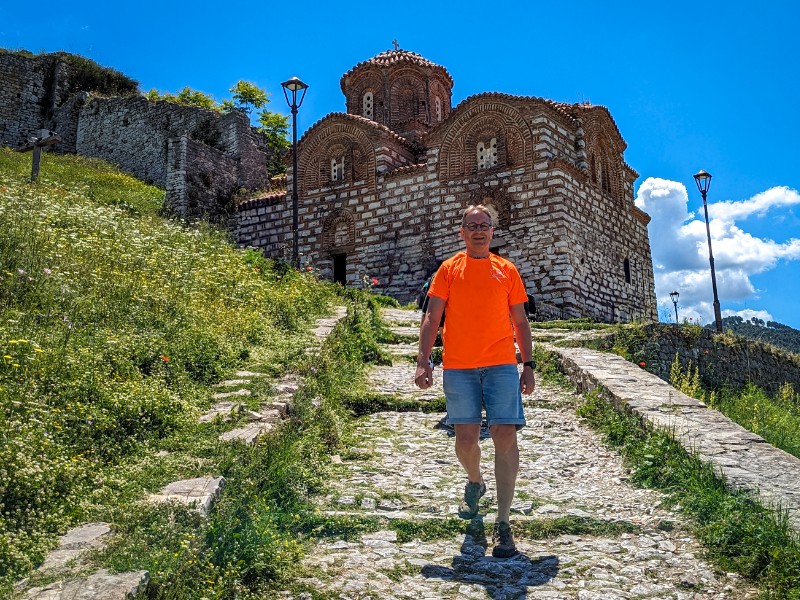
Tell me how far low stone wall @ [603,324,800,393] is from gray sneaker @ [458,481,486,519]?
7048 mm

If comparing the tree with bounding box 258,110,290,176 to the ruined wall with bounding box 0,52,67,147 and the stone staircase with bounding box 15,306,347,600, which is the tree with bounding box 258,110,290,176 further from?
the stone staircase with bounding box 15,306,347,600

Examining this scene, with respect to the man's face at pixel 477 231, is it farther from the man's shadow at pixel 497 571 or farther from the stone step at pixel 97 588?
the stone step at pixel 97 588

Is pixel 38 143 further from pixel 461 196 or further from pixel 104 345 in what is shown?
pixel 104 345

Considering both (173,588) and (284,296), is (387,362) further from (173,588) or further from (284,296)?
(173,588)

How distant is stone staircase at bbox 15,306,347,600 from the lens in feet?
9.27

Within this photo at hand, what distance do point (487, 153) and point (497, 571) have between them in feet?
49.1

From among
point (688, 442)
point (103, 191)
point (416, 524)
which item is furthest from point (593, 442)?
point (103, 191)

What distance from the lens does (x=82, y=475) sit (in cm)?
394

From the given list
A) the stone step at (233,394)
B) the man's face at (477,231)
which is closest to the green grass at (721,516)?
the man's face at (477,231)

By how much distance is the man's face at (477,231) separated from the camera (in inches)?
170

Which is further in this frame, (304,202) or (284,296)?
(304,202)

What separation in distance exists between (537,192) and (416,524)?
13.3m

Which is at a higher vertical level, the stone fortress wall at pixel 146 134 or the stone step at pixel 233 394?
the stone fortress wall at pixel 146 134

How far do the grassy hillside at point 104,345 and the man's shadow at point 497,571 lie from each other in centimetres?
154
